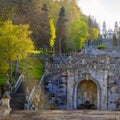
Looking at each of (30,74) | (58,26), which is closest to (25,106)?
(30,74)

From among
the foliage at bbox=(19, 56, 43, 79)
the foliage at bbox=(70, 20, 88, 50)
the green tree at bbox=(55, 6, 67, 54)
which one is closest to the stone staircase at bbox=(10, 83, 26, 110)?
the foliage at bbox=(19, 56, 43, 79)

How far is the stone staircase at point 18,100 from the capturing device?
103ft

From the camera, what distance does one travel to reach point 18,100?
33031 mm

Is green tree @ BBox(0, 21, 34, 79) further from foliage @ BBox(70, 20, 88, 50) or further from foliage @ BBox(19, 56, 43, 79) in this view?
foliage @ BBox(70, 20, 88, 50)

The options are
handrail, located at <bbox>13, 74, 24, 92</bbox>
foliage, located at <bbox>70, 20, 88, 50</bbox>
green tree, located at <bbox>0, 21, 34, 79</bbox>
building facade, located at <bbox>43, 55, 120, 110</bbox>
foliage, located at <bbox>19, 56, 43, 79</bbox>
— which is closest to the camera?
green tree, located at <bbox>0, 21, 34, 79</bbox>

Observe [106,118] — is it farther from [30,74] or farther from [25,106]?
[30,74]

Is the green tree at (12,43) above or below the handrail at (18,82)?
above

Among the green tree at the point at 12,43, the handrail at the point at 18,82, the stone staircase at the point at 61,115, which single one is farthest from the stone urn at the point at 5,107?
the green tree at the point at 12,43

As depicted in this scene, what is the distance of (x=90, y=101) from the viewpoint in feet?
124

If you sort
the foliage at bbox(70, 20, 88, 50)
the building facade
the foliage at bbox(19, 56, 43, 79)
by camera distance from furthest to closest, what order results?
the foliage at bbox(70, 20, 88, 50), the foliage at bbox(19, 56, 43, 79), the building facade

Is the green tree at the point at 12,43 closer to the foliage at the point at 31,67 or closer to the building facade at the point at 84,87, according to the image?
the building facade at the point at 84,87

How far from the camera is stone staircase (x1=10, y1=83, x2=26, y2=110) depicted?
3145 centimetres

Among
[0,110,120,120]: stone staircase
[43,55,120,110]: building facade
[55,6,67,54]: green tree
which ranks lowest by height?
[0,110,120,120]: stone staircase

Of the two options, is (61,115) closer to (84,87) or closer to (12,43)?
(12,43)
